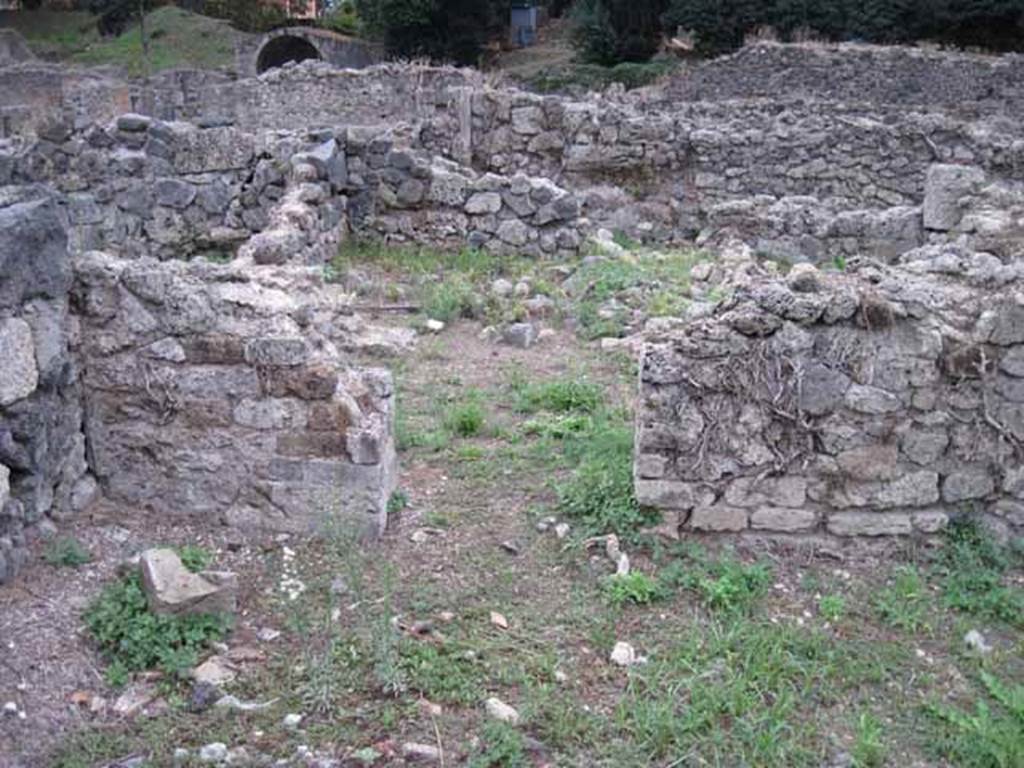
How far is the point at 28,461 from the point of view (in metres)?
4.01

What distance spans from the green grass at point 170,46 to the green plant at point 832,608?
3018cm

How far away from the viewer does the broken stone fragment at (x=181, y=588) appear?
377 centimetres

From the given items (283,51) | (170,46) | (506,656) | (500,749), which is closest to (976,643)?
(506,656)

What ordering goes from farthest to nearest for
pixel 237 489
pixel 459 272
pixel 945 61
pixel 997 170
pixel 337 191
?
pixel 945 61
pixel 997 170
pixel 337 191
pixel 459 272
pixel 237 489

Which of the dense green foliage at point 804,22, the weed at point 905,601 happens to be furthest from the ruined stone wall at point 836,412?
the dense green foliage at point 804,22

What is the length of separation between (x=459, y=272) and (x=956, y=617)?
594 cm

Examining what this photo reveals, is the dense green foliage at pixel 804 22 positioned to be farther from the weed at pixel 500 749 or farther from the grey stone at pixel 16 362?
the weed at pixel 500 749

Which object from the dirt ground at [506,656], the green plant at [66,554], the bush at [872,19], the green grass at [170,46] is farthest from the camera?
the green grass at [170,46]

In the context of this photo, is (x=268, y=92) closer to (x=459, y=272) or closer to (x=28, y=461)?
(x=459, y=272)

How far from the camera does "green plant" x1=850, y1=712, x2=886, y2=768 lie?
334 cm

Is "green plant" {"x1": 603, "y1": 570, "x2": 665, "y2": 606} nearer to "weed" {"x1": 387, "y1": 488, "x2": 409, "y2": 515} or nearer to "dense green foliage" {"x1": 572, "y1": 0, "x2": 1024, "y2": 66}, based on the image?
"weed" {"x1": 387, "y1": 488, "x2": 409, "y2": 515}

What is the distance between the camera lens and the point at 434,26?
29500 millimetres

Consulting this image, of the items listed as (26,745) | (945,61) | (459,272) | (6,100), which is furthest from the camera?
(6,100)

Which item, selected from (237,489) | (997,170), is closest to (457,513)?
(237,489)
